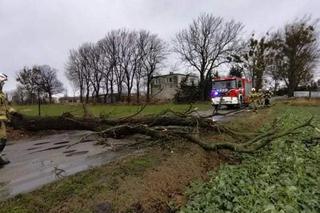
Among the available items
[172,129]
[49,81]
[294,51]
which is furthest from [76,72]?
[172,129]

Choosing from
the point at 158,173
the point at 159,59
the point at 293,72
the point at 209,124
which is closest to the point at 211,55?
the point at 293,72

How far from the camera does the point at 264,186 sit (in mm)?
6660

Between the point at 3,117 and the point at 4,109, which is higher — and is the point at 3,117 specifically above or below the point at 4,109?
below

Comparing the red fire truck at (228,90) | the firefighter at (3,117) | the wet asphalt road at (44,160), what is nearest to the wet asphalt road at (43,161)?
the wet asphalt road at (44,160)

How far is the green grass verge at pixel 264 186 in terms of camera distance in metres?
5.61

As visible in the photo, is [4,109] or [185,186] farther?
[4,109]

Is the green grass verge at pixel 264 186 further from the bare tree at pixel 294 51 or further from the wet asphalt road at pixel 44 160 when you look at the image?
the bare tree at pixel 294 51

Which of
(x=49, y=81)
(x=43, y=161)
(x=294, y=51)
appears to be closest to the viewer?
(x=43, y=161)

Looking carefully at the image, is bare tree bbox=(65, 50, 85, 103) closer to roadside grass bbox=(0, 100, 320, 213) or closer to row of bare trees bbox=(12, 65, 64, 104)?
row of bare trees bbox=(12, 65, 64, 104)

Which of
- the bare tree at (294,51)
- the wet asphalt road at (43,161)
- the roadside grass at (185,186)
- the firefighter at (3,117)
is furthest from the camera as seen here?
the bare tree at (294,51)

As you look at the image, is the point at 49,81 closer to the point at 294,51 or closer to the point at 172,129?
the point at 294,51

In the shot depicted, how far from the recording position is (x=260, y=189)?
6.44 m

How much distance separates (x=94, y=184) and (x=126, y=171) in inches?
39.9

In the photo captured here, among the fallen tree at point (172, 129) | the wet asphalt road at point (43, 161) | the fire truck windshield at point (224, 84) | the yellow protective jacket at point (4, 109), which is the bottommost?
the wet asphalt road at point (43, 161)
